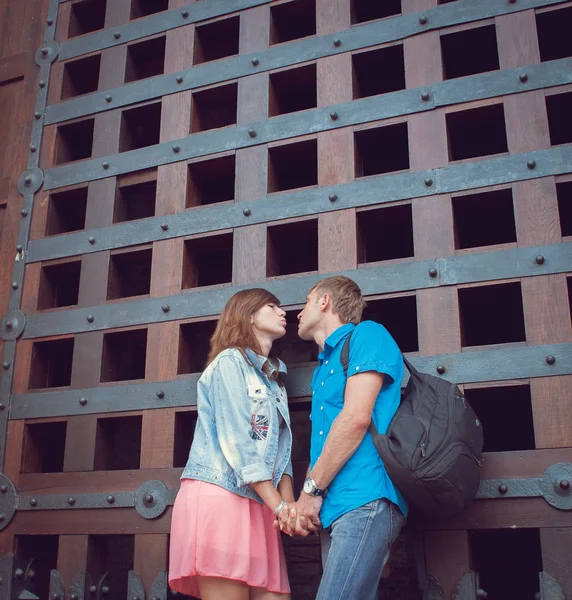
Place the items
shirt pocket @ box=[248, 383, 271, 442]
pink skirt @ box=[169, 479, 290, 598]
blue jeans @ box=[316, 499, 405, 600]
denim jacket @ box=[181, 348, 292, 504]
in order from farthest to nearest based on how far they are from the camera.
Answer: shirt pocket @ box=[248, 383, 271, 442] < denim jacket @ box=[181, 348, 292, 504] < pink skirt @ box=[169, 479, 290, 598] < blue jeans @ box=[316, 499, 405, 600]

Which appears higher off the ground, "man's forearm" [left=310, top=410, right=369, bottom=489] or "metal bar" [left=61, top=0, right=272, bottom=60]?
"metal bar" [left=61, top=0, right=272, bottom=60]

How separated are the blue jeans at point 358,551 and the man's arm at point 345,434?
5.0 inches

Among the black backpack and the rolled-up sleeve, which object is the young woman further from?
the black backpack

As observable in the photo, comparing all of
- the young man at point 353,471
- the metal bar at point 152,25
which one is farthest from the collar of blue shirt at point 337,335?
the metal bar at point 152,25

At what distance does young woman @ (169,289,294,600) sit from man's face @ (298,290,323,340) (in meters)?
0.19

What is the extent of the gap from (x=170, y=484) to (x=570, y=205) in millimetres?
2398

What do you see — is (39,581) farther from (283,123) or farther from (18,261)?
(283,123)

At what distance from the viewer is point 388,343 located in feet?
8.05

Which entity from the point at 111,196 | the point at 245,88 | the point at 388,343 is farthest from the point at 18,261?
the point at 388,343

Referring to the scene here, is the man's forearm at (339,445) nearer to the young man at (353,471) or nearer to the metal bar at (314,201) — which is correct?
the young man at (353,471)

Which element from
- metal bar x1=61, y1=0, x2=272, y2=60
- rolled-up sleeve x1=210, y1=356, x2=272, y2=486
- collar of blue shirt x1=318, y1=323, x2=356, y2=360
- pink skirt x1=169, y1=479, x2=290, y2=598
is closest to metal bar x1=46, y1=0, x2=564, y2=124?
metal bar x1=61, y1=0, x2=272, y2=60

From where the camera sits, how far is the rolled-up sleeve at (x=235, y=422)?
2.46 metres

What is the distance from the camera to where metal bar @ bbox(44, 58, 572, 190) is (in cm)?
299

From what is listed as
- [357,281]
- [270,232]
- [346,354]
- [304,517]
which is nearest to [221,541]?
[304,517]
